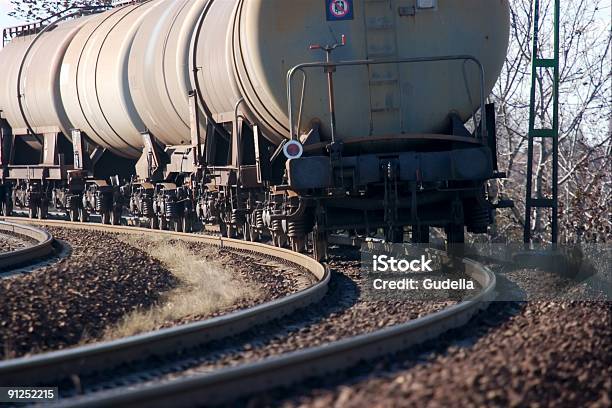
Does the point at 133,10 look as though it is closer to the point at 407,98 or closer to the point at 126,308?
the point at 407,98

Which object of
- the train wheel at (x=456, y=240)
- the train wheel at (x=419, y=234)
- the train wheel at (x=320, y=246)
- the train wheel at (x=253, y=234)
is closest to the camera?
the train wheel at (x=419, y=234)

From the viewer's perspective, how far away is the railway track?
16.7 feet

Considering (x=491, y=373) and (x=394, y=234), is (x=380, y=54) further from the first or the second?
(x=491, y=373)

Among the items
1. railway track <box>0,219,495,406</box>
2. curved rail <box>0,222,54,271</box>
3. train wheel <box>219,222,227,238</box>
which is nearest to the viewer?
railway track <box>0,219,495,406</box>

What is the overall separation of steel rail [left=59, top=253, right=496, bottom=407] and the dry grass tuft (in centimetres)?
228

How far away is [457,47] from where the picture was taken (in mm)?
11086

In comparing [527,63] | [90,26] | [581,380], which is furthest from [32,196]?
[581,380]

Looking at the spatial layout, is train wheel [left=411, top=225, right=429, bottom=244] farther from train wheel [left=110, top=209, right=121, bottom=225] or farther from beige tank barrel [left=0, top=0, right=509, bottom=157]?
train wheel [left=110, top=209, right=121, bottom=225]

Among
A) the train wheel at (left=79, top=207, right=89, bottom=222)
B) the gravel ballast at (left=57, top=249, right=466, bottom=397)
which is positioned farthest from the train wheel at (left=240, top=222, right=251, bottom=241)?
the train wheel at (left=79, top=207, right=89, bottom=222)

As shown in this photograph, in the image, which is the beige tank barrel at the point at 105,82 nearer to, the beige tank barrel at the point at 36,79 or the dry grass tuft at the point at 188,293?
the beige tank barrel at the point at 36,79

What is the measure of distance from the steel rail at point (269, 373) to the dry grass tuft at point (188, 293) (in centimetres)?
228

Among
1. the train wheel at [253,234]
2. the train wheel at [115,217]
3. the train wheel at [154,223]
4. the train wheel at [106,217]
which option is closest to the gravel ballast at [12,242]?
the train wheel at [106,217]

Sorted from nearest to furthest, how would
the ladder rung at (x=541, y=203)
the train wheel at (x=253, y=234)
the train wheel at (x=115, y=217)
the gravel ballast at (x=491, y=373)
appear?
the gravel ballast at (x=491, y=373), the ladder rung at (x=541, y=203), the train wheel at (x=253, y=234), the train wheel at (x=115, y=217)

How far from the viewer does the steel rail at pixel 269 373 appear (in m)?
4.94
